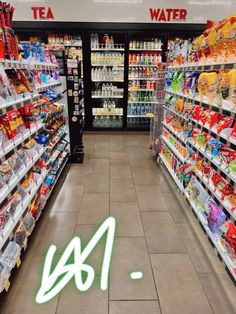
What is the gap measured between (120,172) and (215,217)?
2.32 m

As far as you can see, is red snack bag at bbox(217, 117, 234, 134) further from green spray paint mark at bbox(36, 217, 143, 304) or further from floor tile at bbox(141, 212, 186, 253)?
green spray paint mark at bbox(36, 217, 143, 304)

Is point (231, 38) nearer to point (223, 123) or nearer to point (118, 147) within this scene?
point (223, 123)

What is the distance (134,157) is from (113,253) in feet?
9.62

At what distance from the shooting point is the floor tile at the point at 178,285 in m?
1.95

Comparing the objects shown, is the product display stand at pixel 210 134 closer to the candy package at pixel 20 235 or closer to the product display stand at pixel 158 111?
the product display stand at pixel 158 111

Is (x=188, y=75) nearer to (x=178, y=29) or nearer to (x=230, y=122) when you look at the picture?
(x=230, y=122)

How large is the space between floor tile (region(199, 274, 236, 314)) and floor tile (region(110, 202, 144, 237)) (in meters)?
0.84

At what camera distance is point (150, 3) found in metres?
6.05

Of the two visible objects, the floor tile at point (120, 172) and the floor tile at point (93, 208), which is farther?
the floor tile at point (120, 172)

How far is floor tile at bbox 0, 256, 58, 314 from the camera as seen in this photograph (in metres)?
1.92

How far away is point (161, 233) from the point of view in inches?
112

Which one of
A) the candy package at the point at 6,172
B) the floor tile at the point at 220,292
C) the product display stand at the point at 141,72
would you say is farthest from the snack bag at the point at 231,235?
the product display stand at the point at 141,72

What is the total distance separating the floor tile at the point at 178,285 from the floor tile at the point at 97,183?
1.56 metres

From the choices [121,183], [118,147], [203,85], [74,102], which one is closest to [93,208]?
[121,183]
